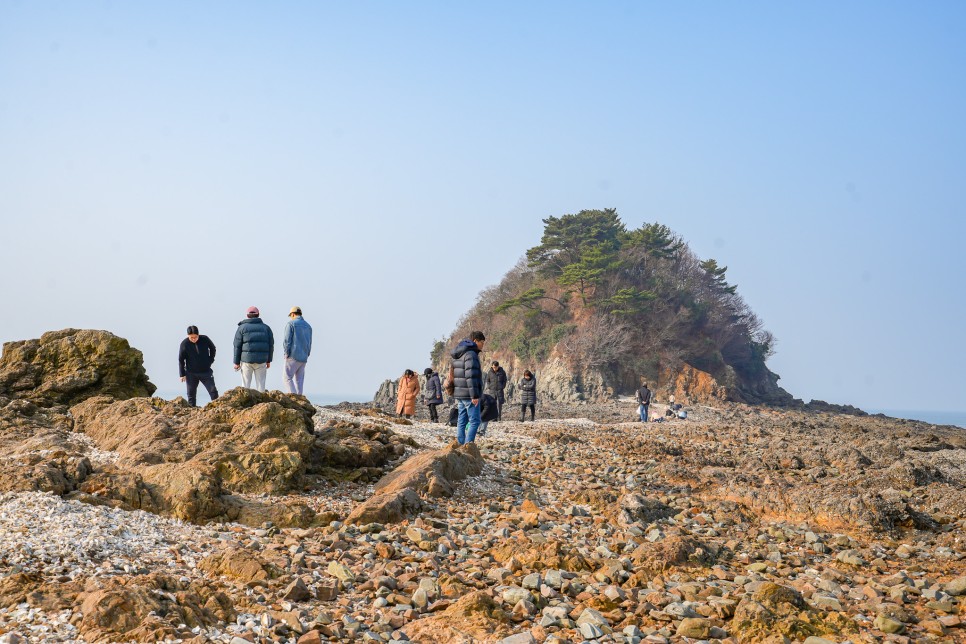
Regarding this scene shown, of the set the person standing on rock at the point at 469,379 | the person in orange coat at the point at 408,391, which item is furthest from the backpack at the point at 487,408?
the person in orange coat at the point at 408,391

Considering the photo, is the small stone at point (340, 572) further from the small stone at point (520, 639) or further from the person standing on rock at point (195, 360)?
the person standing on rock at point (195, 360)

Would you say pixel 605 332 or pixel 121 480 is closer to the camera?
pixel 121 480

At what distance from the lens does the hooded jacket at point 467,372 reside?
12.7 meters

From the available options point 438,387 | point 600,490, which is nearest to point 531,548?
point 600,490

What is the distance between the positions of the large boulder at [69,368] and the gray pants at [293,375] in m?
2.88

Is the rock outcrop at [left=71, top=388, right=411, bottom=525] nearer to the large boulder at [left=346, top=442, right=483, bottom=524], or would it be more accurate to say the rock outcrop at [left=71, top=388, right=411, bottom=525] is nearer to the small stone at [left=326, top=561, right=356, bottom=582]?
the large boulder at [left=346, top=442, right=483, bottom=524]

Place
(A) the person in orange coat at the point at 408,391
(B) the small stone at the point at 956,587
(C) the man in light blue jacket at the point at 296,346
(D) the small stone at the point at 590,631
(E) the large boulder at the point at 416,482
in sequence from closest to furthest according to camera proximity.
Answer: (D) the small stone at the point at 590,631 < (B) the small stone at the point at 956,587 < (E) the large boulder at the point at 416,482 < (C) the man in light blue jacket at the point at 296,346 < (A) the person in orange coat at the point at 408,391

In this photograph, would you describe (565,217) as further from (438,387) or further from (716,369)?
(438,387)

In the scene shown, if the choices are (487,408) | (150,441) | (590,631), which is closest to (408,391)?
(487,408)

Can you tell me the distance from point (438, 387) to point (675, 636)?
16747 millimetres

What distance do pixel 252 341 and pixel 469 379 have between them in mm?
4639

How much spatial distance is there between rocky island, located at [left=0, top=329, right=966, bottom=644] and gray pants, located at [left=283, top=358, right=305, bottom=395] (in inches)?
114

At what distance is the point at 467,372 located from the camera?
1279cm

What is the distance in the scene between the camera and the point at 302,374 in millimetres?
15930
